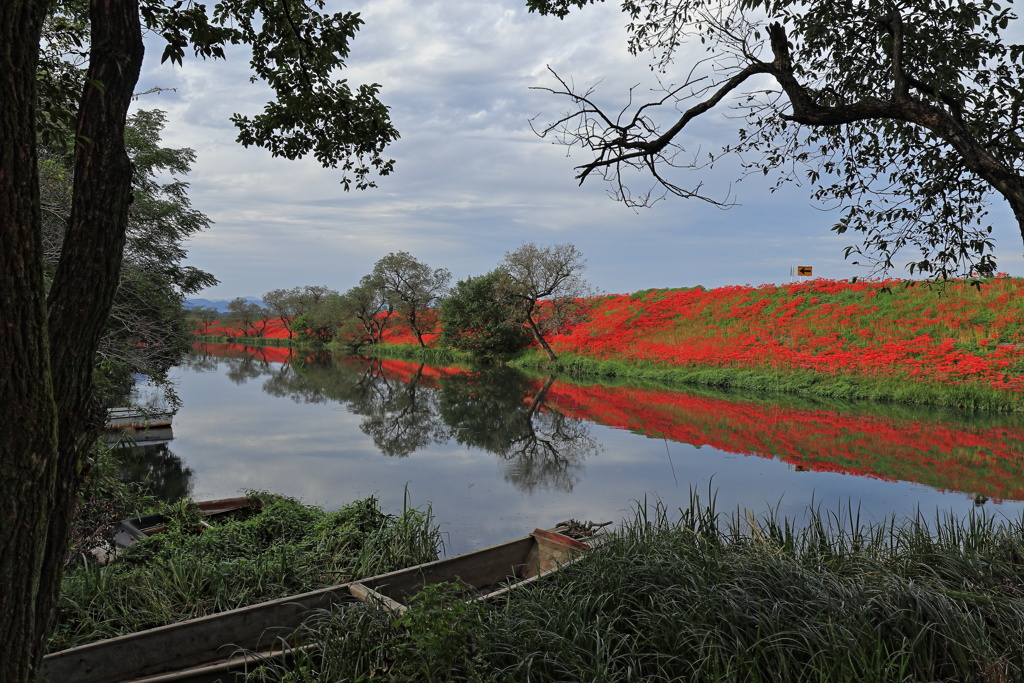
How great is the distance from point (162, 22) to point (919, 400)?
19.5m

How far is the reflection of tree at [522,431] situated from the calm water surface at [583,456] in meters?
0.07

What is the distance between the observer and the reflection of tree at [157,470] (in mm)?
9594

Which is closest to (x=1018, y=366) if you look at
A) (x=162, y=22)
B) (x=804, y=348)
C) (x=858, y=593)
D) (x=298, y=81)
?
(x=804, y=348)

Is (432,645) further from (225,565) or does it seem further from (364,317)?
(364,317)

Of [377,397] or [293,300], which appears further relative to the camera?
[293,300]

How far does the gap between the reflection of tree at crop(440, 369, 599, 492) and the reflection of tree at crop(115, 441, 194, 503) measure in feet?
17.2

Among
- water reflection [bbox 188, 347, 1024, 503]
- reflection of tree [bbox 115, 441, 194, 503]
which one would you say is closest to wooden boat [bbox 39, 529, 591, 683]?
water reflection [bbox 188, 347, 1024, 503]

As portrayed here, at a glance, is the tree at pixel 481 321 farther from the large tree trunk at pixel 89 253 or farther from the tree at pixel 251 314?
the tree at pixel 251 314

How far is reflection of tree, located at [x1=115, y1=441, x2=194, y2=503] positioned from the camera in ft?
31.5

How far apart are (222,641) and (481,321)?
31.4 m

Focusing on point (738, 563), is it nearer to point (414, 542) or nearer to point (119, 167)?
point (414, 542)

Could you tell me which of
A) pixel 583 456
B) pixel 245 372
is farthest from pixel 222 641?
pixel 245 372

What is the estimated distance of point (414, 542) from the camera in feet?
19.8

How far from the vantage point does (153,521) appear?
23.4ft
